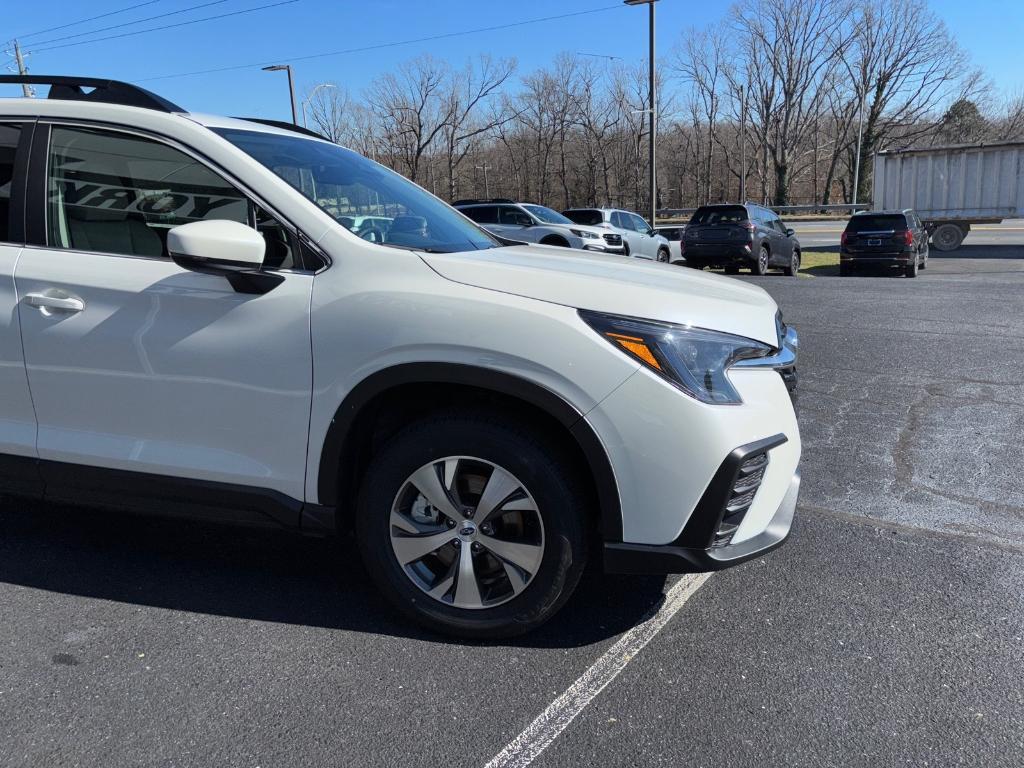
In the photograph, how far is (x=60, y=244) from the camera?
9.71 feet

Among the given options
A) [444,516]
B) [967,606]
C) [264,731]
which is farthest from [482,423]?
[967,606]

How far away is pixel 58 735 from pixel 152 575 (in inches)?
41.0

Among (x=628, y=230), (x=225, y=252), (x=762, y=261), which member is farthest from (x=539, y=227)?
(x=225, y=252)

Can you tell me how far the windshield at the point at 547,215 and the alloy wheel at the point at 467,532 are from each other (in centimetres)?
1519

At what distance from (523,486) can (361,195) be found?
4.72 feet

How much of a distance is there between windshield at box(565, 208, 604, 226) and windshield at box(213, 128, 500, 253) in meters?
15.2

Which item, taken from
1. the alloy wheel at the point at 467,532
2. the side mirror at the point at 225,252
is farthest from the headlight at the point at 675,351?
the side mirror at the point at 225,252

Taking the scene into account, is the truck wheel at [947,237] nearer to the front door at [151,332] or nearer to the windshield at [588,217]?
the windshield at [588,217]

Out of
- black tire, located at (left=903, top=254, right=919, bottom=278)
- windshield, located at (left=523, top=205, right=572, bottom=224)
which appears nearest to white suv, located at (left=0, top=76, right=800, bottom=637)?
windshield, located at (left=523, top=205, right=572, bottom=224)

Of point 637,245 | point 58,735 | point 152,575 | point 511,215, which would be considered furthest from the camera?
point 637,245

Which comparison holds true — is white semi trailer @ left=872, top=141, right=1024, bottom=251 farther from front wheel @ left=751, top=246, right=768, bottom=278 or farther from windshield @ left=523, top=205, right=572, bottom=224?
windshield @ left=523, top=205, right=572, bottom=224

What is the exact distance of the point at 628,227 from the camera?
19609 mm

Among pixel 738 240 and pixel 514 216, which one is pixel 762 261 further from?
pixel 514 216

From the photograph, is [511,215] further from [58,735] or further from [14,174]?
[58,735]
